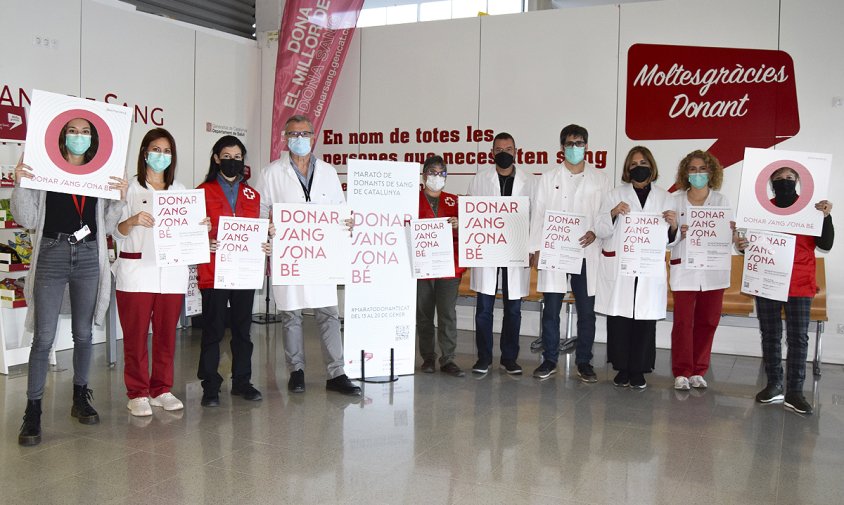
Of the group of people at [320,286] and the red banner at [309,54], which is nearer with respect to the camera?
the group of people at [320,286]

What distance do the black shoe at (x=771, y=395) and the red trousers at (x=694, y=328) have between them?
45 cm

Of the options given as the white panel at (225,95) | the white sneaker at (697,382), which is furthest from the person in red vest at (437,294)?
the white panel at (225,95)

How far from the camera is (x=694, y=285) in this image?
5156 millimetres

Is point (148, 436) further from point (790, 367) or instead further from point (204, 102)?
point (204, 102)

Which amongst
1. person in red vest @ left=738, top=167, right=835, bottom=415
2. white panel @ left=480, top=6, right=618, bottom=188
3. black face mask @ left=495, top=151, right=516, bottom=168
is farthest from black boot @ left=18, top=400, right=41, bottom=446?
white panel @ left=480, top=6, right=618, bottom=188

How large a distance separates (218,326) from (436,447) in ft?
5.21

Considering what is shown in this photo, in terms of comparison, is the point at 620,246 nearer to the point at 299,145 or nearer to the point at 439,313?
the point at 439,313

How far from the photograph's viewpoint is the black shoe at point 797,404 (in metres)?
4.74

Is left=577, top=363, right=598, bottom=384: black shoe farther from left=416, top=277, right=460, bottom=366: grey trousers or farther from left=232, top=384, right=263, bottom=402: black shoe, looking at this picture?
left=232, top=384, right=263, bottom=402: black shoe

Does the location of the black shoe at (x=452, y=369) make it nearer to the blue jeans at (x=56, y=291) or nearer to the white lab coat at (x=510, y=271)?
the white lab coat at (x=510, y=271)

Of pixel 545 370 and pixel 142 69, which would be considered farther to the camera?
pixel 142 69

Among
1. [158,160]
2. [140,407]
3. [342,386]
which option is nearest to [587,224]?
[342,386]

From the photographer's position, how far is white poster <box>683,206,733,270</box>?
5082 millimetres

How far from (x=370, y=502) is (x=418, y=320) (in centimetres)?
264
